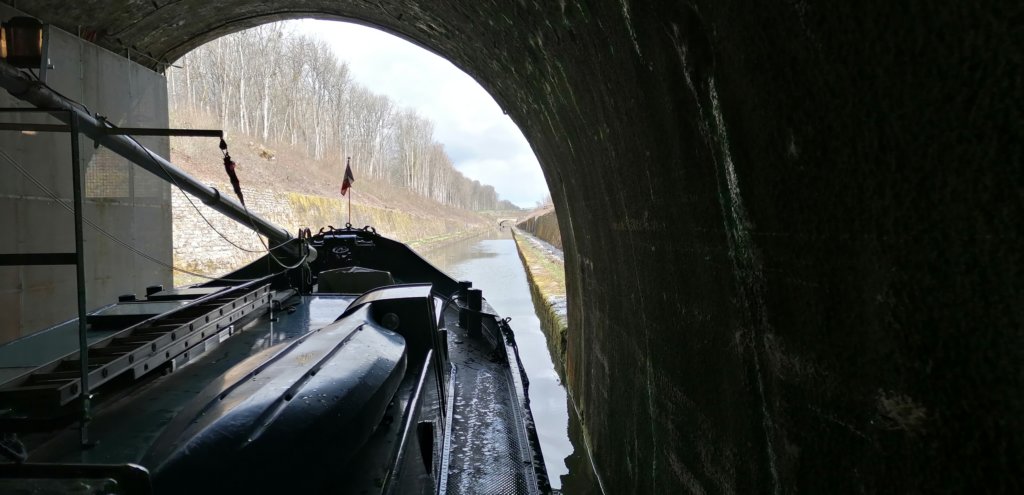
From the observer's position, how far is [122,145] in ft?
20.7

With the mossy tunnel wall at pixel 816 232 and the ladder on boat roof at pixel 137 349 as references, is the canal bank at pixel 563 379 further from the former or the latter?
the ladder on boat roof at pixel 137 349

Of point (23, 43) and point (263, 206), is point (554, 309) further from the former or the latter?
point (263, 206)

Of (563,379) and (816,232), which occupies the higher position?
(816,232)

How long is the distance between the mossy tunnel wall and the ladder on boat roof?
115 inches

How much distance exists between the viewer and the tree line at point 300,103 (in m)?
49.9

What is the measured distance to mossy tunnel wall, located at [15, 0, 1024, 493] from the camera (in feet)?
4.18

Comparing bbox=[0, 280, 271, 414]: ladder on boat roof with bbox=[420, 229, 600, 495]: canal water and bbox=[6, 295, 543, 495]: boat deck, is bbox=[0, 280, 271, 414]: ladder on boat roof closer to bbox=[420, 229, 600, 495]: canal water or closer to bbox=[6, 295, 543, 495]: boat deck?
bbox=[6, 295, 543, 495]: boat deck

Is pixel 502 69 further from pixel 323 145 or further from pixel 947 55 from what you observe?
pixel 323 145

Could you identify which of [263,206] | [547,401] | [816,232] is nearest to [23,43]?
[816,232]

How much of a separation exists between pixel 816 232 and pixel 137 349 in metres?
3.48

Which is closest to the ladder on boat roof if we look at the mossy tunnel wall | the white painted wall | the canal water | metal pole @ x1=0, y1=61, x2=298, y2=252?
metal pole @ x1=0, y1=61, x2=298, y2=252

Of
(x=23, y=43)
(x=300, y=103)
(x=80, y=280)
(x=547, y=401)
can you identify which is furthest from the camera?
(x=300, y=103)

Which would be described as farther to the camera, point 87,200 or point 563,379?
point 563,379

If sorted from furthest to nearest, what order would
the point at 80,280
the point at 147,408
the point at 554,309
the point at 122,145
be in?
the point at 554,309 < the point at 122,145 < the point at 147,408 < the point at 80,280
